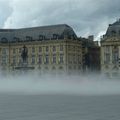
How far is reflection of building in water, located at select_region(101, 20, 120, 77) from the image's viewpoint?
608 feet

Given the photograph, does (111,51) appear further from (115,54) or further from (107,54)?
(107,54)

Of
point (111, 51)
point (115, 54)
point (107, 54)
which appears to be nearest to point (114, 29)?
point (111, 51)

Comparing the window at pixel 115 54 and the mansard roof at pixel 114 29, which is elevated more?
the mansard roof at pixel 114 29

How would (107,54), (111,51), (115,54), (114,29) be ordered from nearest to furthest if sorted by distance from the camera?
1. (114,29)
2. (115,54)
3. (111,51)
4. (107,54)

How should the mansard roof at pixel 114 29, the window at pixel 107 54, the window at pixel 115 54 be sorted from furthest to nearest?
1. the window at pixel 107 54
2. the window at pixel 115 54
3. the mansard roof at pixel 114 29

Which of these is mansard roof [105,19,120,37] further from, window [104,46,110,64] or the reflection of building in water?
window [104,46,110,64]

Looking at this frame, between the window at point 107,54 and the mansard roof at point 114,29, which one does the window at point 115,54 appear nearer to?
the window at point 107,54

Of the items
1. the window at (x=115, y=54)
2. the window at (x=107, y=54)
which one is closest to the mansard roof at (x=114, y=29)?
the window at (x=115, y=54)

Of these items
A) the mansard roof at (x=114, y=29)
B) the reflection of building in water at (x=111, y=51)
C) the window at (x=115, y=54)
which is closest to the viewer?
the mansard roof at (x=114, y=29)

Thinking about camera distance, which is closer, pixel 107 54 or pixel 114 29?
pixel 114 29

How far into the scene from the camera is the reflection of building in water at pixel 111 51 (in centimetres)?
18525

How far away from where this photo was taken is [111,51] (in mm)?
189625

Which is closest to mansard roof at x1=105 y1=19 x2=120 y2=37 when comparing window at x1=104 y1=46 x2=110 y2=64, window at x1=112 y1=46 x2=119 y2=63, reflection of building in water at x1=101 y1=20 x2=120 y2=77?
reflection of building in water at x1=101 y1=20 x2=120 y2=77

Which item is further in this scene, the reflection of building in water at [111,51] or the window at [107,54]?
the window at [107,54]
